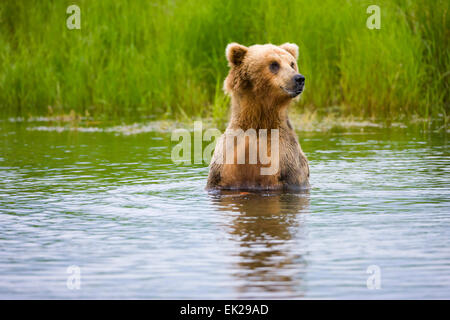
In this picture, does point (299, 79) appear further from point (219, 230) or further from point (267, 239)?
point (267, 239)

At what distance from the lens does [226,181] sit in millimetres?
7520

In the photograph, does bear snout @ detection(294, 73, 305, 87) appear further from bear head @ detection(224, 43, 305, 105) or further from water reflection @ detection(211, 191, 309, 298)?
water reflection @ detection(211, 191, 309, 298)

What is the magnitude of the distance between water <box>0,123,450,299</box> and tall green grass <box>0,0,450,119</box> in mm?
3271

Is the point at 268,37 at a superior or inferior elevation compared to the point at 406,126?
superior

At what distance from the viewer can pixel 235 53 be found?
25.4 ft

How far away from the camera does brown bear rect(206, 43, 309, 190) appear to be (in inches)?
293

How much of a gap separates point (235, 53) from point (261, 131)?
29.2 inches

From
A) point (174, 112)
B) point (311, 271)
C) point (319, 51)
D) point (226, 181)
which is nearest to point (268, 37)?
point (319, 51)

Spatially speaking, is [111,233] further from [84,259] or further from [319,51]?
[319,51]

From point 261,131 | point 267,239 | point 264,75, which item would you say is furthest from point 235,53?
point 267,239

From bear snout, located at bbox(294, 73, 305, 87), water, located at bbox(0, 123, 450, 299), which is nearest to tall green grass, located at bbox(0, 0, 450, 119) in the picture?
water, located at bbox(0, 123, 450, 299)

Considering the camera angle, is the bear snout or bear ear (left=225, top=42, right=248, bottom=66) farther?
bear ear (left=225, top=42, right=248, bottom=66)
